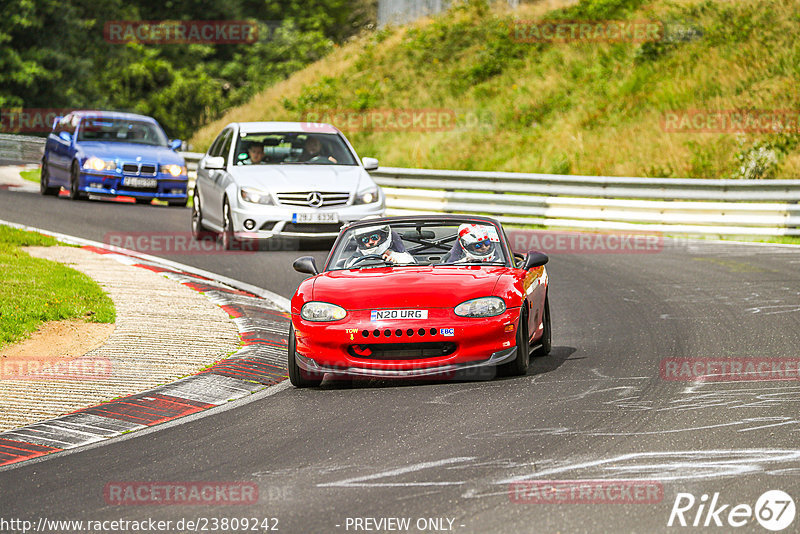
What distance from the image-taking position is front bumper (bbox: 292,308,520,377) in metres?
8.91

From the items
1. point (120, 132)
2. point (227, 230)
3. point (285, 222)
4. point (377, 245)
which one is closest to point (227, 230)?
point (227, 230)

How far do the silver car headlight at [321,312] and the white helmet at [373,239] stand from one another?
3.62 ft

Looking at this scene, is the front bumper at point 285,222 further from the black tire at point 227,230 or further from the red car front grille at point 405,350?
the red car front grille at point 405,350

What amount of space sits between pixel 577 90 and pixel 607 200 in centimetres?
1092

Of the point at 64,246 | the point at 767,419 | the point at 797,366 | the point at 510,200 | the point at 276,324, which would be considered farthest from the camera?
the point at 510,200

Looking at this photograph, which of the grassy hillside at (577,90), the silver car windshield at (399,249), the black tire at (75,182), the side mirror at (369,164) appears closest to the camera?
the silver car windshield at (399,249)

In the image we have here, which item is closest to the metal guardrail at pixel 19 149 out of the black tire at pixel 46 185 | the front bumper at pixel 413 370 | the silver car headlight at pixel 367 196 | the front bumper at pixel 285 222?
the black tire at pixel 46 185

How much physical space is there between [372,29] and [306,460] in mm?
40904

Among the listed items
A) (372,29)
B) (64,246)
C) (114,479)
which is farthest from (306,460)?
(372,29)

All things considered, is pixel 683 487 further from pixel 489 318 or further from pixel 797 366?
pixel 797 366

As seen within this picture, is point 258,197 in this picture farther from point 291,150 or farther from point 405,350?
point 405,350

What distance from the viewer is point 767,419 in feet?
24.8

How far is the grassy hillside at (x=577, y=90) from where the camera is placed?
26.5 m

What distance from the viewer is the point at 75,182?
76.2ft
